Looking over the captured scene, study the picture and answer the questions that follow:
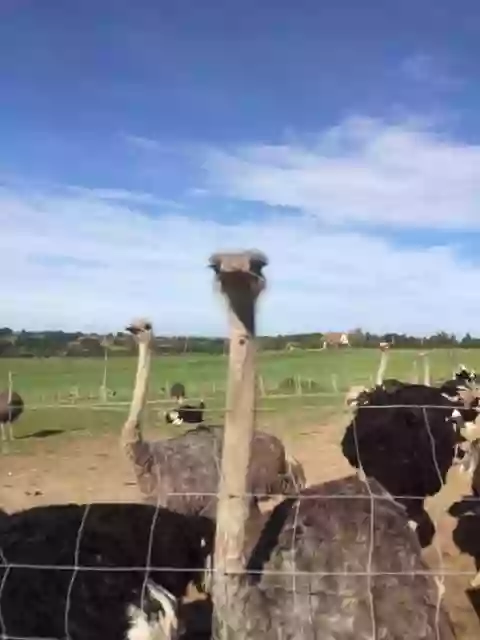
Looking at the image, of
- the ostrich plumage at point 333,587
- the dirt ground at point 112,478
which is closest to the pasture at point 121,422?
the dirt ground at point 112,478

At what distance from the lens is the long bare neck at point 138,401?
490 cm

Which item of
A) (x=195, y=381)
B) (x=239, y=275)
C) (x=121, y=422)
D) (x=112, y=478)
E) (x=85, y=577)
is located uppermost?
(x=239, y=275)

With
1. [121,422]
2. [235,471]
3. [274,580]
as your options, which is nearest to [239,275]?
[235,471]

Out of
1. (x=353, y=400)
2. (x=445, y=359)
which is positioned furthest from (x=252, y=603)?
(x=445, y=359)

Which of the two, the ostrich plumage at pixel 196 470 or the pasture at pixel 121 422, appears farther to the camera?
the pasture at pixel 121 422

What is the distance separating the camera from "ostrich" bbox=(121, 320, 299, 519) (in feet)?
16.1

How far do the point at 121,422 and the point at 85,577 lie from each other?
12.0m

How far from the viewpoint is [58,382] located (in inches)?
833

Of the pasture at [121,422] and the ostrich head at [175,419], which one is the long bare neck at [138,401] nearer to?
the pasture at [121,422]

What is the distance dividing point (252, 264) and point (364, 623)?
47.4 inches

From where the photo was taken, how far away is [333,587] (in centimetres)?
298

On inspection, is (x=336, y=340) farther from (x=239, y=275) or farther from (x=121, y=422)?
(x=239, y=275)

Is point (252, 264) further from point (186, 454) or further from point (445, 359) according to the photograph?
point (445, 359)

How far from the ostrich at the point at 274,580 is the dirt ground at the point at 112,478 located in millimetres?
1528
